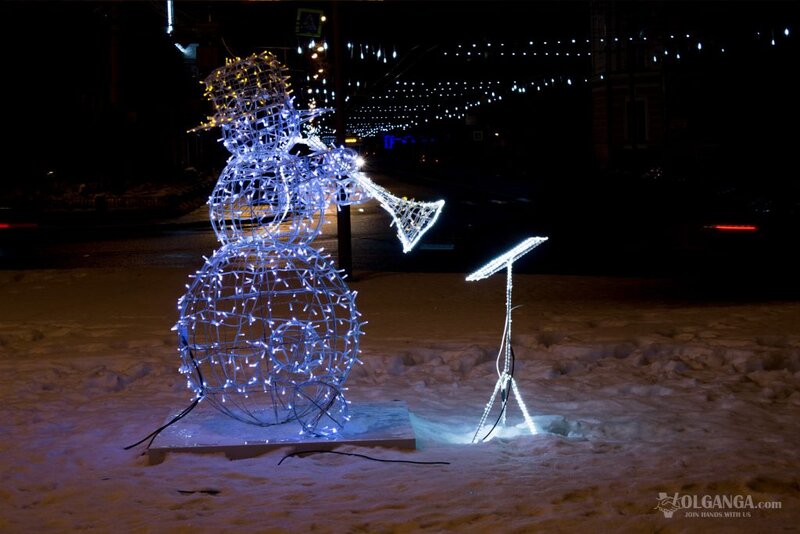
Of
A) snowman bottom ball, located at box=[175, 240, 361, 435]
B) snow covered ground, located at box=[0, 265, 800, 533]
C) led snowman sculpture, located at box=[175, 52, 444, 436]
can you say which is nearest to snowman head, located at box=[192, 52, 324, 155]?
led snowman sculpture, located at box=[175, 52, 444, 436]

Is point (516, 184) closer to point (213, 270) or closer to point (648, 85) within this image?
point (648, 85)

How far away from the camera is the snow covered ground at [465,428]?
4.84 m

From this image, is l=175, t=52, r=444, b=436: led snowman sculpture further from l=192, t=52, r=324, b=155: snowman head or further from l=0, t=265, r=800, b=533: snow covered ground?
l=0, t=265, r=800, b=533: snow covered ground

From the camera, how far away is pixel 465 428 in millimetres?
6953

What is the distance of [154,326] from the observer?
10766 millimetres

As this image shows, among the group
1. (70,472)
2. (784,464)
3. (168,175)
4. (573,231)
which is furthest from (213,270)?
(168,175)

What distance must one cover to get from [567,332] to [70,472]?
5459 mm

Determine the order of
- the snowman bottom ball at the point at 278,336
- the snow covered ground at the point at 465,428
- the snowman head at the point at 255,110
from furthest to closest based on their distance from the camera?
the snowman head at the point at 255,110 → the snowman bottom ball at the point at 278,336 → the snow covered ground at the point at 465,428

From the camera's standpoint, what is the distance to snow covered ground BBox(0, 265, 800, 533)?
4.84 meters

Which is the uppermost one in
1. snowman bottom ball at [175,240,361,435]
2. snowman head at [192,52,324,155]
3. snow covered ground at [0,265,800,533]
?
snowman head at [192,52,324,155]

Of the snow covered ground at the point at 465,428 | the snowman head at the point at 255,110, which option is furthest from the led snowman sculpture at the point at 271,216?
the snow covered ground at the point at 465,428

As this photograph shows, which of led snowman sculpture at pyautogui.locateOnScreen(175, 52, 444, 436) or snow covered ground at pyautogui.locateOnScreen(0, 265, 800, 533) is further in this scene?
led snowman sculpture at pyautogui.locateOnScreen(175, 52, 444, 436)

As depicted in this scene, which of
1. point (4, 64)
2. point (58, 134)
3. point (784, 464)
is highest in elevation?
point (4, 64)

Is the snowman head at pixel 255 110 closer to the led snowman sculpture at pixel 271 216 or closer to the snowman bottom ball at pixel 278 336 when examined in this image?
the led snowman sculpture at pixel 271 216
